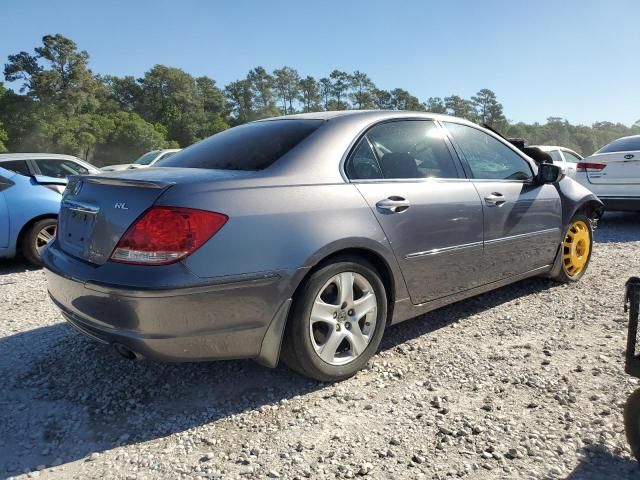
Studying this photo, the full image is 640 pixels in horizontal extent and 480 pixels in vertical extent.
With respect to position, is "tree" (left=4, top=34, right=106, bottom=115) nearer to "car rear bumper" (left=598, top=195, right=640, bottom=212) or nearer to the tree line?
the tree line

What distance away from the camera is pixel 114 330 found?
7.53 ft

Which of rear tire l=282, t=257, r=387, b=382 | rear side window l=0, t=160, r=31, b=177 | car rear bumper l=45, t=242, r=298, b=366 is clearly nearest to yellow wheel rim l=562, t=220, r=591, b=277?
rear tire l=282, t=257, r=387, b=382

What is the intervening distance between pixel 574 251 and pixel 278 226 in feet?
11.1

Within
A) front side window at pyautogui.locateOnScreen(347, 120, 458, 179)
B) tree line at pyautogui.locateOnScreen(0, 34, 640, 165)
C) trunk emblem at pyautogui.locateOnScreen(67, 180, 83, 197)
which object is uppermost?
tree line at pyautogui.locateOnScreen(0, 34, 640, 165)

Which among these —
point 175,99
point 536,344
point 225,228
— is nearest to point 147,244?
point 225,228

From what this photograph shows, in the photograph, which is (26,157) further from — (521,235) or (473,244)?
(521,235)

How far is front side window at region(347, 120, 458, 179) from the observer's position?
3.06 m

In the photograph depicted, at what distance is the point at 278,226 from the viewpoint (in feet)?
7.92

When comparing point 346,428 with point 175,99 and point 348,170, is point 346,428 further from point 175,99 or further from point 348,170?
point 175,99

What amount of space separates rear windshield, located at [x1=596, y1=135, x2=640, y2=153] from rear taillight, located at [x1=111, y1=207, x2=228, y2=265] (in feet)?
25.8

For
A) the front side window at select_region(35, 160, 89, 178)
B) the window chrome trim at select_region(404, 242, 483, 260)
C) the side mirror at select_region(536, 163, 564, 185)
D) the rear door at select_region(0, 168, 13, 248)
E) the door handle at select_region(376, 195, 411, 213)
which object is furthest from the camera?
the front side window at select_region(35, 160, 89, 178)

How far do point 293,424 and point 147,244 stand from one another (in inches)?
43.3

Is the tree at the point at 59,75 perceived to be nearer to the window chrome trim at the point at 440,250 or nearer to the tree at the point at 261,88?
the tree at the point at 261,88

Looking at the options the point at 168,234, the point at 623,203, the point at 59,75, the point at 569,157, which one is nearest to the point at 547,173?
the point at 168,234
